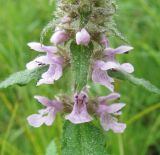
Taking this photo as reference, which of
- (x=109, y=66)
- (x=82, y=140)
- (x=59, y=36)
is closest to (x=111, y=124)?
(x=82, y=140)

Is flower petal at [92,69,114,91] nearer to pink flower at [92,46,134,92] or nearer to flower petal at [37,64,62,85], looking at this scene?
pink flower at [92,46,134,92]

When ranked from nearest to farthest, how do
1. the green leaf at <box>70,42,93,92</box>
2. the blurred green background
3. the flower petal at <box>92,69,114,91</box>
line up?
the green leaf at <box>70,42,93,92</box> → the flower petal at <box>92,69,114,91</box> → the blurred green background

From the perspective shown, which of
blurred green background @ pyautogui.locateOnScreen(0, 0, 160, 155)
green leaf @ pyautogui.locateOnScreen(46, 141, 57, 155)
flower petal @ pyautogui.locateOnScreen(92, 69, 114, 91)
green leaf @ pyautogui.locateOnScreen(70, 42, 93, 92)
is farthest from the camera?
blurred green background @ pyautogui.locateOnScreen(0, 0, 160, 155)

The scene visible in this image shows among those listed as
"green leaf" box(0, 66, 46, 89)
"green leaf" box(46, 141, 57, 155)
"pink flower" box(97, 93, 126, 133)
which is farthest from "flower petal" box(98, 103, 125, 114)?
"green leaf" box(46, 141, 57, 155)

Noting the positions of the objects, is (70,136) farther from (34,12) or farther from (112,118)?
(34,12)

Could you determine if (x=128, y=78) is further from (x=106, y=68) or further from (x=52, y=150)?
(x=52, y=150)

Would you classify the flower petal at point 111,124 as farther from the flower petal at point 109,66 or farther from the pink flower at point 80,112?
the flower petal at point 109,66
